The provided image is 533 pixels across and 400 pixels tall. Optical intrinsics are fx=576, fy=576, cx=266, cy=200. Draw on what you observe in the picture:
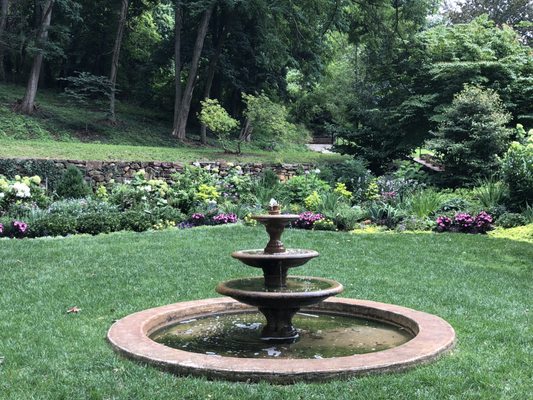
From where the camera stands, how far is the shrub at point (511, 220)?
12.4 metres

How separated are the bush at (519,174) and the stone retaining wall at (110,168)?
7.56 meters

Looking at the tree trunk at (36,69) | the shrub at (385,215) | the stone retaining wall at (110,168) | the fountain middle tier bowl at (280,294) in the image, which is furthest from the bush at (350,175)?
the tree trunk at (36,69)

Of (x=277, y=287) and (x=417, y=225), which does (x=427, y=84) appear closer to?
(x=417, y=225)

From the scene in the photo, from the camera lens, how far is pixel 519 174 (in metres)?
13.1

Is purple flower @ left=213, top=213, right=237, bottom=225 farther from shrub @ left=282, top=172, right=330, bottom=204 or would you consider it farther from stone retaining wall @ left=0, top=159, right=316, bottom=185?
stone retaining wall @ left=0, top=159, right=316, bottom=185

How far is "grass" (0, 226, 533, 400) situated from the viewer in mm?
3797

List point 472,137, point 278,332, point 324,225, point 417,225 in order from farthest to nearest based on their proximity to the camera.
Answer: point 472,137 → point 324,225 → point 417,225 → point 278,332

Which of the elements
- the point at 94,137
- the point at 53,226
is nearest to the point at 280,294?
the point at 53,226

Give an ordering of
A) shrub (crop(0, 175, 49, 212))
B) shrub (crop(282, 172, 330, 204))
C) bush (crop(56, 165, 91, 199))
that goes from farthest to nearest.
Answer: shrub (crop(282, 172, 330, 204)) < bush (crop(56, 165, 91, 199)) < shrub (crop(0, 175, 49, 212))

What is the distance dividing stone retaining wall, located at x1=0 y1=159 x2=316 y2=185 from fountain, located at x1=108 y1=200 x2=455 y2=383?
34.3ft

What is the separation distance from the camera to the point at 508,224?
12.4m

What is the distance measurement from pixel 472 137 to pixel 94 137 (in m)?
14.4

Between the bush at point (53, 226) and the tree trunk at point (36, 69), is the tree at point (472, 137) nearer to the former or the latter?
the bush at point (53, 226)

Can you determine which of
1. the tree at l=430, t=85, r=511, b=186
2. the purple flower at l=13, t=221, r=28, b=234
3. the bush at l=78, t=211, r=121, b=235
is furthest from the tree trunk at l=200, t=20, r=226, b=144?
the purple flower at l=13, t=221, r=28, b=234
